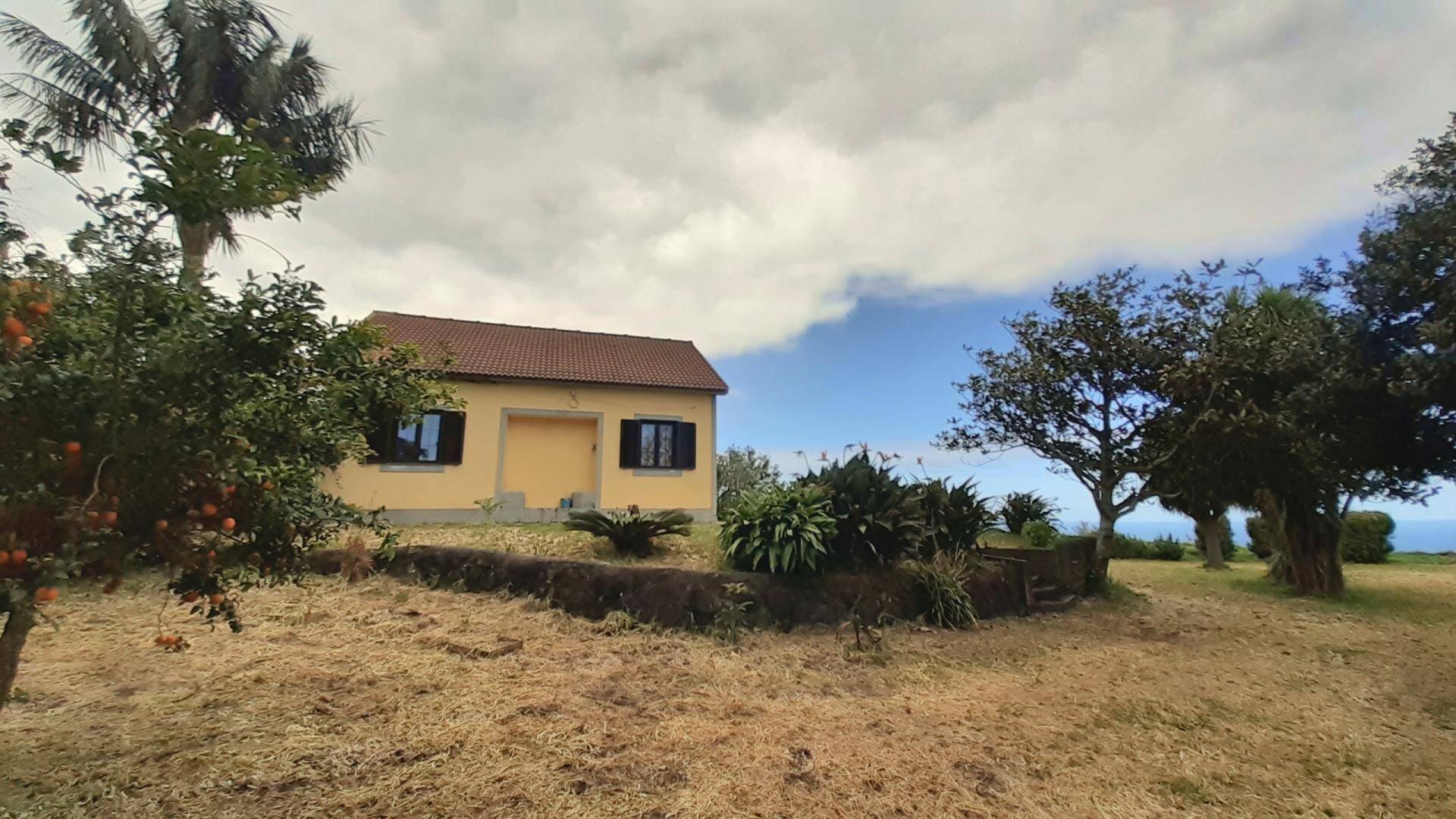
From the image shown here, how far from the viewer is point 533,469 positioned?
1349 centimetres

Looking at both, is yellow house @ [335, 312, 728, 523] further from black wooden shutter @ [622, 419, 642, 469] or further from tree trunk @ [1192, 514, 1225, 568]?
tree trunk @ [1192, 514, 1225, 568]

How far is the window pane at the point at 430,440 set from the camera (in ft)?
40.7

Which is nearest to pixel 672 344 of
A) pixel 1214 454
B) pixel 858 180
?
pixel 858 180

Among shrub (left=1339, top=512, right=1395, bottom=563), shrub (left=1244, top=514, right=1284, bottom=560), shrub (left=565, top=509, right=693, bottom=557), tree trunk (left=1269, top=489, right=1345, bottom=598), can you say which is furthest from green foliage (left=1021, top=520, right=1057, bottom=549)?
shrub (left=1339, top=512, right=1395, bottom=563)

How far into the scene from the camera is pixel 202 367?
2.33m

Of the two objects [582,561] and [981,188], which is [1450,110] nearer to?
[981,188]

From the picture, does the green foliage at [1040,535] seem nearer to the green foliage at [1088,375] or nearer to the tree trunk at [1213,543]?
the green foliage at [1088,375]

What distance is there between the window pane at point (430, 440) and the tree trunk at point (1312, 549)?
14.8 m

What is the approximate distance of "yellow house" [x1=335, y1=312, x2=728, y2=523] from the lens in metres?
12.3

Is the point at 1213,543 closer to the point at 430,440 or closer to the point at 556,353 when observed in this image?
the point at 556,353

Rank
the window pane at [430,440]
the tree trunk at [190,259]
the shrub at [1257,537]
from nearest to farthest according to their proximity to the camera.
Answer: the tree trunk at [190,259], the window pane at [430,440], the shrub at [1257,537]

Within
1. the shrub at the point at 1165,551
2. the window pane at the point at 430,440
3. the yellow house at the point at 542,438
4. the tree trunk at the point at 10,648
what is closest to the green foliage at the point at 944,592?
the tree trunk at the point at 10,648

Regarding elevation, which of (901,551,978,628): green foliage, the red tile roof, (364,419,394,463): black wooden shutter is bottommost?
(901,551,978,628): green foliage

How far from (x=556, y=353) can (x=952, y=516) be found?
34.2 ft
